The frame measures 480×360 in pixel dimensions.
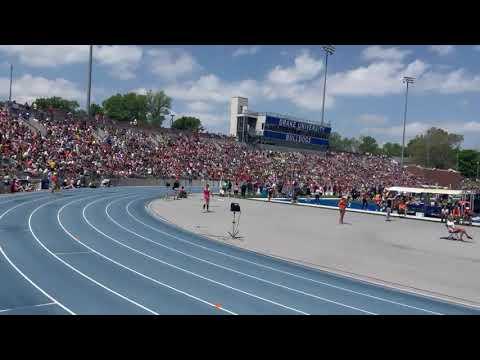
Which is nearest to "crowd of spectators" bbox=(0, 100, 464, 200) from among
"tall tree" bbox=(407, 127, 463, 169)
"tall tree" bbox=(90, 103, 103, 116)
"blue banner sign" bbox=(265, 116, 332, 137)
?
"blue banner sign" bbox=(265, 116, 332, 137)

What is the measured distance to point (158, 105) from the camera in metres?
101

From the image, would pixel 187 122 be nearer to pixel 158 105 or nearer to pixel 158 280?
pixel 158 105

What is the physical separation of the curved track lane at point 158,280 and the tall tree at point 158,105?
84.4m

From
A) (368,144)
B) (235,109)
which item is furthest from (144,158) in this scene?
(368,144)

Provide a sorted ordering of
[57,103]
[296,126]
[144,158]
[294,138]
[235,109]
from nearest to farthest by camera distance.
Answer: [144,158]
[235,109]
[294,138]
[296,126]
[57,103]

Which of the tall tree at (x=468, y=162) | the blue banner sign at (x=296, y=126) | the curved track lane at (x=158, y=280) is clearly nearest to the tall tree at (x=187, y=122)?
the blue banner sign at (x=296, y=126)

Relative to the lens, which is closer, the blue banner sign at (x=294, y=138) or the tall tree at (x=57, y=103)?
the blue banner sign at (x=294, y=138)

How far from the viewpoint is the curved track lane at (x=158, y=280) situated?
9.76 m

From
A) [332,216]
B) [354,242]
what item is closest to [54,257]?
[354,242]

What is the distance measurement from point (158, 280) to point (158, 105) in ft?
305

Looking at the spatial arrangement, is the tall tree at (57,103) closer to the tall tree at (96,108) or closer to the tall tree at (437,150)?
the tall tree at (96,108)

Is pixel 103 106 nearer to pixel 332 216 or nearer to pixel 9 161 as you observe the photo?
pixel 9 161

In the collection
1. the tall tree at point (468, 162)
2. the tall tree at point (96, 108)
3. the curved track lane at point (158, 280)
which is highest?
the tall tree at point (96, 108)
